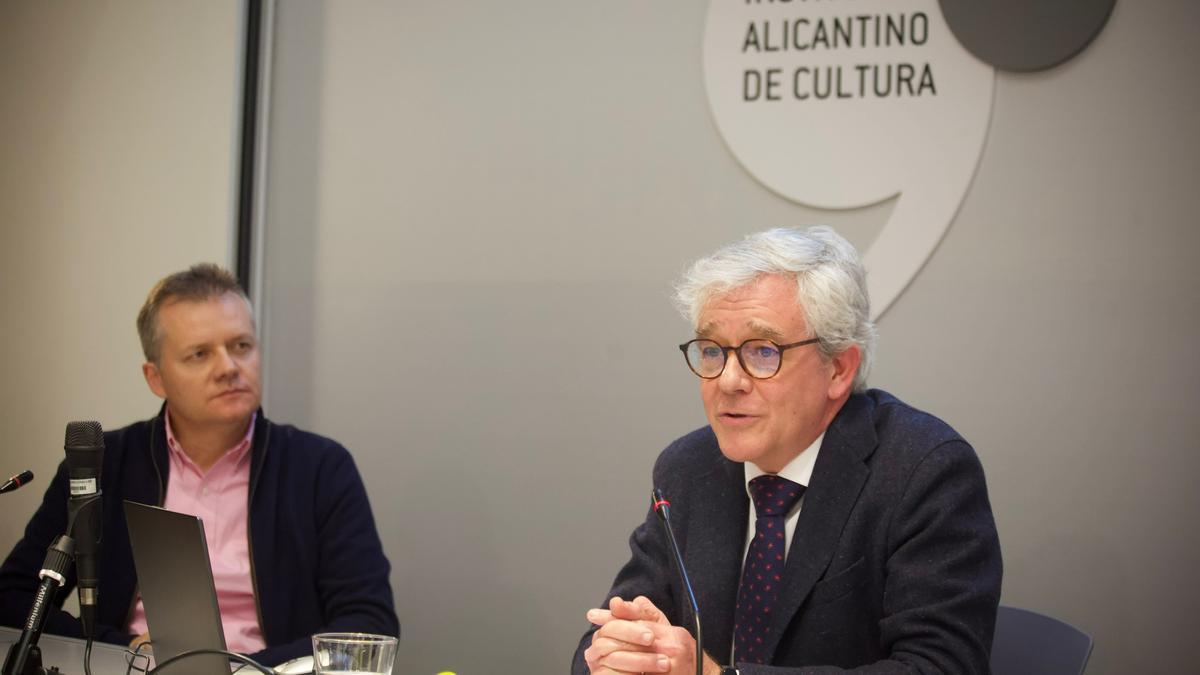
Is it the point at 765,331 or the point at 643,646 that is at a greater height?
the point at 765,331

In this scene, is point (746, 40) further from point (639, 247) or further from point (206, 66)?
point (206, 66)

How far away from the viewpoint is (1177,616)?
2773mm

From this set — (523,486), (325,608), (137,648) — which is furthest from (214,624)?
(523,486)

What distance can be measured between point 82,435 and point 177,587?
0.28 metres

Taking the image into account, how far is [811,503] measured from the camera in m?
2.02

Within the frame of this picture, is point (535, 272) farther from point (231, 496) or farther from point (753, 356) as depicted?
point (753, 356)

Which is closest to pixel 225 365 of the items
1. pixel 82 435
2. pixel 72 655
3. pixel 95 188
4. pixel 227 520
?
pixel 227 520

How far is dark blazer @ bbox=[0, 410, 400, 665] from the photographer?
2.59 m

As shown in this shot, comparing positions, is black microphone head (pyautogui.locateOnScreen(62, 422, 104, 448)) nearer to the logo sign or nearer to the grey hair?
the grey hair

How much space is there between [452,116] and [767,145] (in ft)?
3.23

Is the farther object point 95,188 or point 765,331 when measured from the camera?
point 95,188

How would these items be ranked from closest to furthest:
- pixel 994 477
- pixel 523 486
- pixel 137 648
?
pixel 137 648
pixel 994 477
pixel 523 486

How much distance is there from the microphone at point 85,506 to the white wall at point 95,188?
180 cm

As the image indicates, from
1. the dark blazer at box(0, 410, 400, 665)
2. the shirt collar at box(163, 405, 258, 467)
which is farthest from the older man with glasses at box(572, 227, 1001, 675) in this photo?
the shirt collar at box(163, 405, 258, 467)
